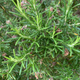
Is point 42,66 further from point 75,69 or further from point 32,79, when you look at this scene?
point 75,69

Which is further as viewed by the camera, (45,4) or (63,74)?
(45,4)

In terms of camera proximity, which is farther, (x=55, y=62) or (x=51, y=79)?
(x=55, y=62)

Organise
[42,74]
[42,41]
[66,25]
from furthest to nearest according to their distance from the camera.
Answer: [42,74]
[42,41]
[66,25]

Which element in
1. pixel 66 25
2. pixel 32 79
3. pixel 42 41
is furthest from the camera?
pixel 32 79

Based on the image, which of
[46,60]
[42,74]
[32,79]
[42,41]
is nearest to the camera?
[42,41]

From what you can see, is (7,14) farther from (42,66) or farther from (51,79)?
(51,79)

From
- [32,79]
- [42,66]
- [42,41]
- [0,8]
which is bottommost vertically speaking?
[32,79]

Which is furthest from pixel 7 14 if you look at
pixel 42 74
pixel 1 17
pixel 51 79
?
pixel 51 79

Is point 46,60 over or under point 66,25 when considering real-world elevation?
under

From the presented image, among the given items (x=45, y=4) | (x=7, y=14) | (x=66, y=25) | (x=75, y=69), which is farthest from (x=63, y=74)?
(x=7, y=14)
